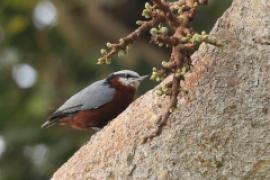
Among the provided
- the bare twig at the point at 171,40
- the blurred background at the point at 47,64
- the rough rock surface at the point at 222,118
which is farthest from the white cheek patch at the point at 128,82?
the blurred background at the point at 47,64

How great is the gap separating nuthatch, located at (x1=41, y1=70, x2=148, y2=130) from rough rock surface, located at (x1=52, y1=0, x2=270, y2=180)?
0.77 meters

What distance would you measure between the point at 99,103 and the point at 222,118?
3.58ft

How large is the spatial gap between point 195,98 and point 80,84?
3594 mm

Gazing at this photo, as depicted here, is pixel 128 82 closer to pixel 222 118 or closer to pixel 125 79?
pixel 125 79

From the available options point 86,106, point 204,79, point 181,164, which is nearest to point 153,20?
point 204,79

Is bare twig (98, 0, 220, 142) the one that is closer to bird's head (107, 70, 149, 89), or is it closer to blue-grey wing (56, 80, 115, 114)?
blue-grey wing (56, 80, 115, 114)

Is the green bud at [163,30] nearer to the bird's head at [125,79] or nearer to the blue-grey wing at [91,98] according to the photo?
the blue-grey wing at [91,98]

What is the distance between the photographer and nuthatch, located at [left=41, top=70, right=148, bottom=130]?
3725 mm

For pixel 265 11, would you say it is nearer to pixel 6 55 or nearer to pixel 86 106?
pixel 86 106

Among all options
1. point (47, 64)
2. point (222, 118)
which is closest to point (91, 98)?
point (222, 118)

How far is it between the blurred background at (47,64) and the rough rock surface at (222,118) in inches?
119

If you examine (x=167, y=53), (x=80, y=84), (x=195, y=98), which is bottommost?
(x=195, y=98)

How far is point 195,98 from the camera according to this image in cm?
286

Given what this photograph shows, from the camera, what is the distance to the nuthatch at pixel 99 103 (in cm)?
372
